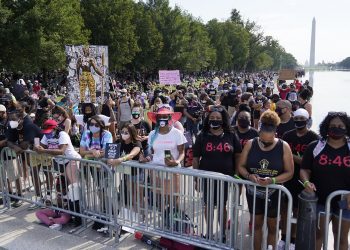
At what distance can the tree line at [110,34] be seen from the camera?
2762 centimetres

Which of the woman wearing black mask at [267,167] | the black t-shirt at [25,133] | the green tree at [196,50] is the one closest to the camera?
the woman wearing black mask at [267,167]

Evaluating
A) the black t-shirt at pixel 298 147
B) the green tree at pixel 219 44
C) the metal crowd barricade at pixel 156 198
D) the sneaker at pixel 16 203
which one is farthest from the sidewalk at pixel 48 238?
the green tree at pixel 219 44

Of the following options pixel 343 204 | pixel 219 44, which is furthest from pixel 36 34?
pixel 219 44

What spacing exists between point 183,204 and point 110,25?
124ft

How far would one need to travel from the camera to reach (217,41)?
74.6 m

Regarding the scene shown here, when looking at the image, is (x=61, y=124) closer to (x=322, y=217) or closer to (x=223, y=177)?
(x=223, y=177)

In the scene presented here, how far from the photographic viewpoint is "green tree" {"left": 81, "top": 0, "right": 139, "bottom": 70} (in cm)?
3931

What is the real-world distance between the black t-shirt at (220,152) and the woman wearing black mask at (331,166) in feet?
2.95

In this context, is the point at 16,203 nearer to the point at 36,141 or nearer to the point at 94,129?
the point at 36,141

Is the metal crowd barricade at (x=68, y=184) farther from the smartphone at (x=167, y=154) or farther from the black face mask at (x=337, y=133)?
the black face mask at (x=337, y=133)

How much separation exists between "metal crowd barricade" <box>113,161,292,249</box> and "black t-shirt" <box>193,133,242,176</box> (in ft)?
0.95

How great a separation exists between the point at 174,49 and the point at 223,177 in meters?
49.7

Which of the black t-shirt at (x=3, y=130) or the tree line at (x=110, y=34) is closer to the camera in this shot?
the black t-shirt at (x=3, y=130)

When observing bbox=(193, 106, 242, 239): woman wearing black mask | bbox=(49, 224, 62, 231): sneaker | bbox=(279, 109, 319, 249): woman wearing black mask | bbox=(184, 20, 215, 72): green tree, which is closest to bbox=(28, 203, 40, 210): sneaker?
bbox=(49, 224, 62, 231): sneaker
